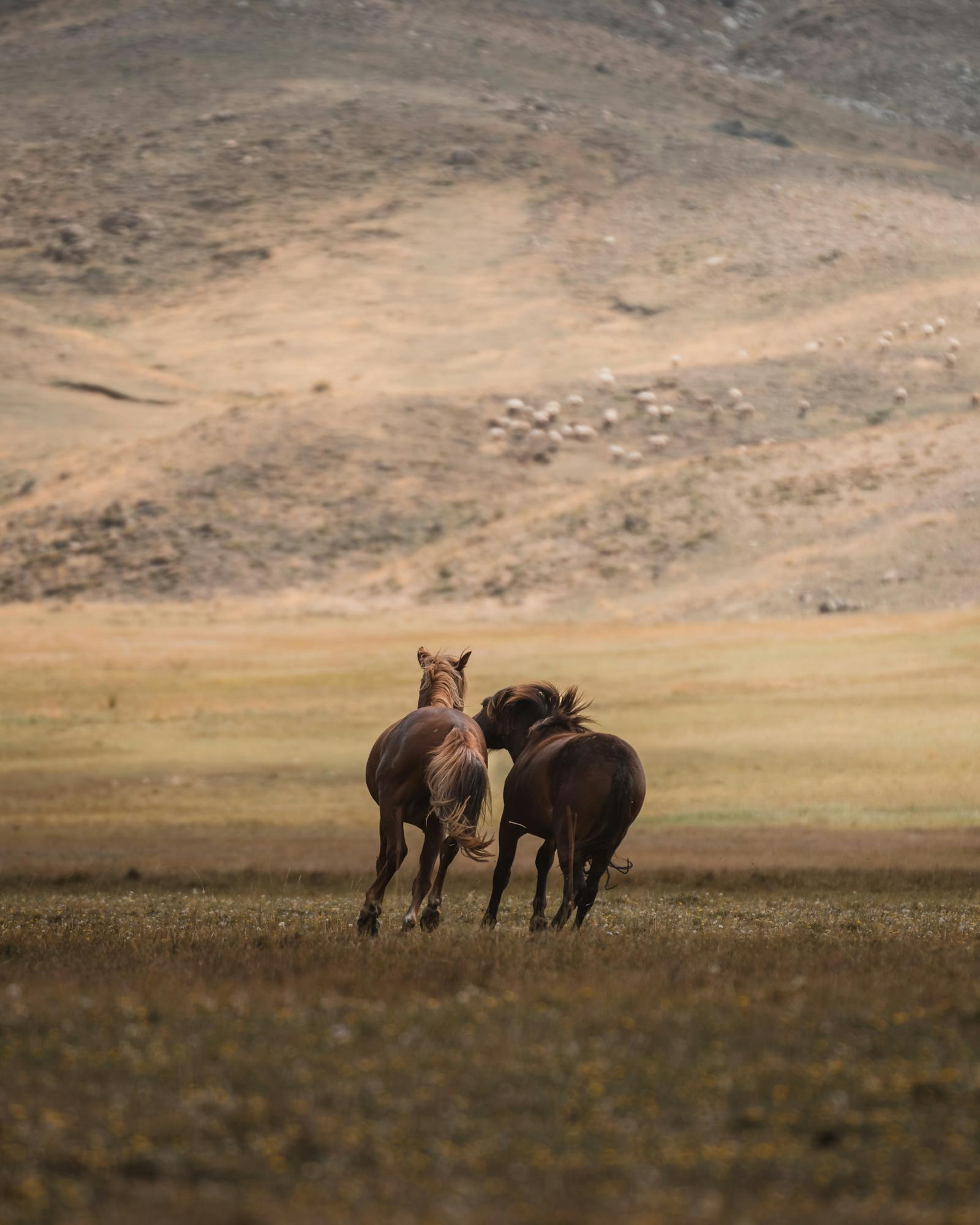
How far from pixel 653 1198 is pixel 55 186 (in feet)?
466

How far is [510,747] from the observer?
16.6 metres

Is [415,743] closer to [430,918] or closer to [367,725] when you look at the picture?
[430,918]

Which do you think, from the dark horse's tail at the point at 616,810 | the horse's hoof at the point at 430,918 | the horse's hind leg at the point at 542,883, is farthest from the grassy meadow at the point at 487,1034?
the dark horse's tail at the point at 616,810

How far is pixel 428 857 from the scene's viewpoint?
580 inches

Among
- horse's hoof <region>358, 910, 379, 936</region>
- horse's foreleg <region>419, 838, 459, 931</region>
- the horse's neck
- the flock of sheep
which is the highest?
the flock of sheep

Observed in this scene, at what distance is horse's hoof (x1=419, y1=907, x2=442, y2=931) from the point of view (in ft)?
47.2

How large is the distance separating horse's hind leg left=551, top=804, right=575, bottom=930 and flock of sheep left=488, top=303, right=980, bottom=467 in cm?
6969

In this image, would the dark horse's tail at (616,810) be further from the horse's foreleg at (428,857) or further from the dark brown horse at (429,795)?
the horse's foreleg at (428,857)

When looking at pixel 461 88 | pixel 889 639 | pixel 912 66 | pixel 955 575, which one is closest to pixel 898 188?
pixel 461 88

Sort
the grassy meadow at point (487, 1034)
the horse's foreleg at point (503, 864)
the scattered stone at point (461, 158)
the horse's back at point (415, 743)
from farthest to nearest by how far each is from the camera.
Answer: the scattered stone at point (461, 158) < the horse's foreleg at point (503, 864) < the horse's back at point (415, 743) < the grassy meadow at point (487, 1034)

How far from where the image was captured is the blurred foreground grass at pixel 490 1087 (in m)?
6.10

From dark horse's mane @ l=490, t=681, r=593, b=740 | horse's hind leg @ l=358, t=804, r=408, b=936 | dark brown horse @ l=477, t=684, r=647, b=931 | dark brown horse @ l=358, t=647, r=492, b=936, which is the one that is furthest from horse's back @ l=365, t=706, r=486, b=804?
dark horse's mane @ l=490, t=681, r=593, b=740

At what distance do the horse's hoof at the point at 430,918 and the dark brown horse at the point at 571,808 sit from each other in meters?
0.57

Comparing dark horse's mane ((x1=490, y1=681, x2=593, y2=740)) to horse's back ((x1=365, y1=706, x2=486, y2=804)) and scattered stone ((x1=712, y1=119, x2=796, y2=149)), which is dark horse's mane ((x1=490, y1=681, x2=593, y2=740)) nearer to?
horse's back ((x1=365, y1=706, x2=486, y2=804))
